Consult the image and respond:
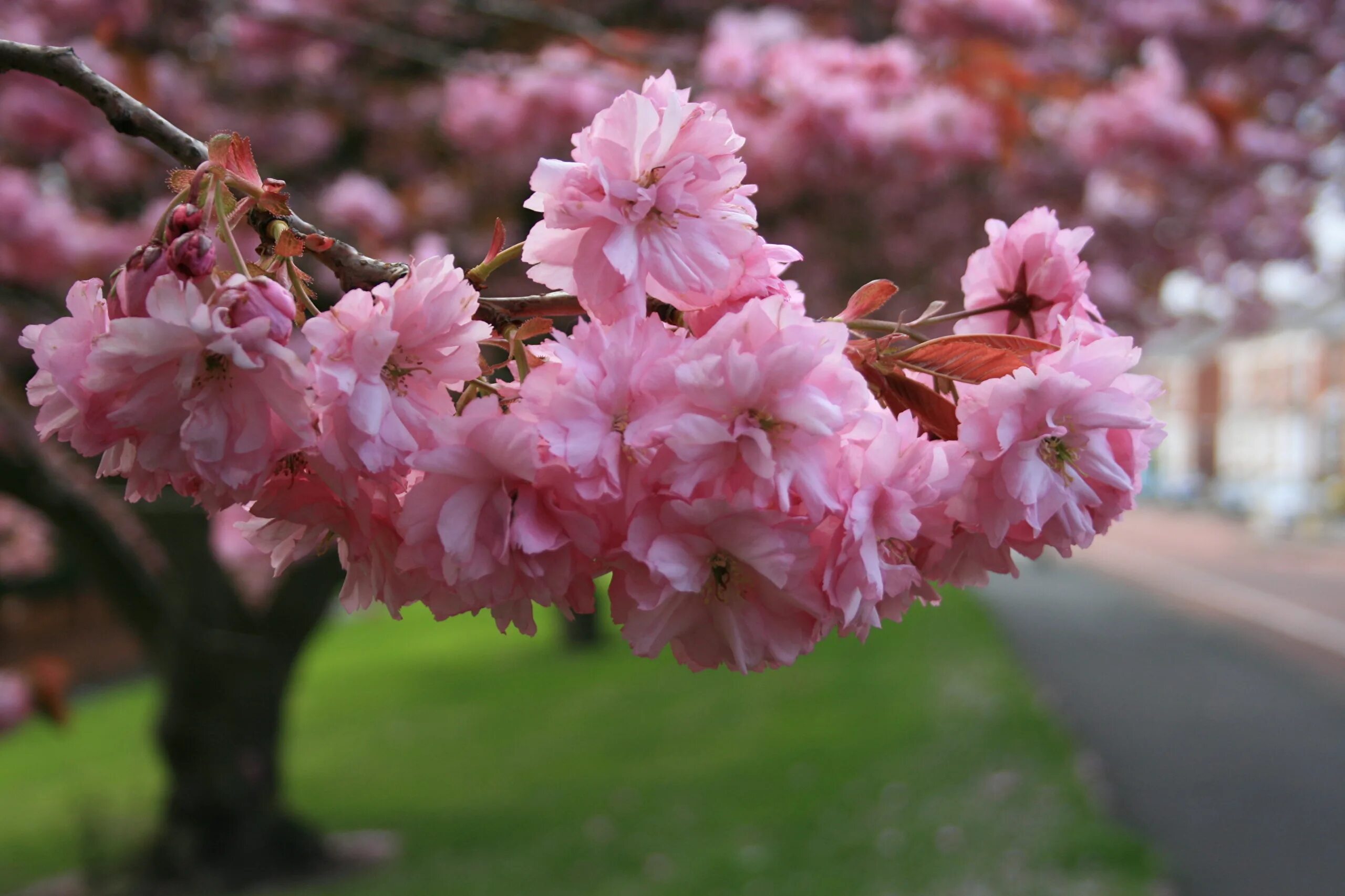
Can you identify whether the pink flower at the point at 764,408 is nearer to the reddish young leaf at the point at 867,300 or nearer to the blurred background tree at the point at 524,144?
the reddish young leaf at the point at 867,300

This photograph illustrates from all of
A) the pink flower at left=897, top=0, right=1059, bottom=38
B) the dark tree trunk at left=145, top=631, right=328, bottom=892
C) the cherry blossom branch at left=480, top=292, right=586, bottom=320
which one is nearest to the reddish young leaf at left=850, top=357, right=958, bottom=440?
the cherry blossom branch at left=480, top=292, right=586, bottom=320

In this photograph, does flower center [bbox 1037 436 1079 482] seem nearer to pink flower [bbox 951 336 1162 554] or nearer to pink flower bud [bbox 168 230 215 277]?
pink flower [bbox 951 336 1162 554]

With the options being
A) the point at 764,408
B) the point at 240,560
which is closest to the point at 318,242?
the point at 764,408

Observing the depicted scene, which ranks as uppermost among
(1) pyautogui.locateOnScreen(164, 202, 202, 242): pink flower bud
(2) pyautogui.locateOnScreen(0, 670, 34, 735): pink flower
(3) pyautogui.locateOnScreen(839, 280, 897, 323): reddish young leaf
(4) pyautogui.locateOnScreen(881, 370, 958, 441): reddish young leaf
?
(1) pyautogui.locateOnScreen(164, 202, 202, 242): pink flower bud

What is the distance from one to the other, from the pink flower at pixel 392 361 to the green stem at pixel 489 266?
0.14 feet

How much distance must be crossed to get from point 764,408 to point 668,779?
26.7 feet

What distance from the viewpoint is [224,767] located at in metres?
6.57

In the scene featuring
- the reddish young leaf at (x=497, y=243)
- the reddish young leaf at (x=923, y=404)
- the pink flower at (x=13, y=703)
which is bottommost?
the pink flower at (x=13, y=703)

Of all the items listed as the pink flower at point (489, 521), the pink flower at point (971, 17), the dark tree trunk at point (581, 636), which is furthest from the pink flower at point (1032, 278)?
the dark tree trunk at point (581, 636)

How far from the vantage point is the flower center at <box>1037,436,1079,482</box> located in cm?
84

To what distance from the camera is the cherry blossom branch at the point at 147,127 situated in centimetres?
83

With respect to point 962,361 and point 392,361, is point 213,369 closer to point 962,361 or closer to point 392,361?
point 392,361

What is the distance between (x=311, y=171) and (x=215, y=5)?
2.82m

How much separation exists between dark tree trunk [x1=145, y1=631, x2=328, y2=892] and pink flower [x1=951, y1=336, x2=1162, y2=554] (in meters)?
6.08
